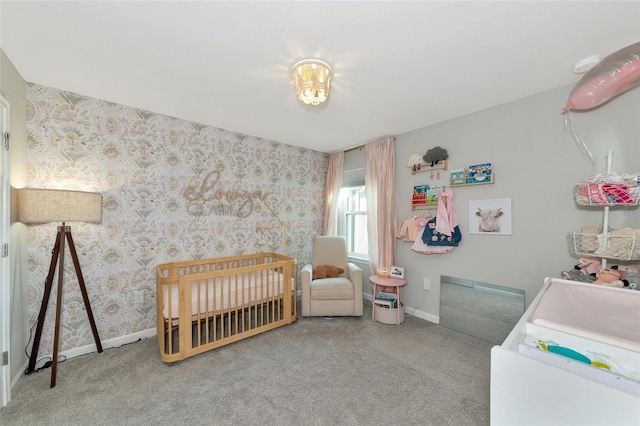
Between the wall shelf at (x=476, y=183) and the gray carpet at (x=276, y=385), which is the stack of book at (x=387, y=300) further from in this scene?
the wall shelf at (x=476, y=183)

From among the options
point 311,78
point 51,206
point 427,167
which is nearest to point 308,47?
point 311,78

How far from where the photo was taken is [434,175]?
9.42 feet

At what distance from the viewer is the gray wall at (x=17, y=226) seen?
1719mm

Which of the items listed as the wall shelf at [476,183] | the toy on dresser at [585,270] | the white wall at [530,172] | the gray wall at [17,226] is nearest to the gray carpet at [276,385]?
the gray wall at [17,226]

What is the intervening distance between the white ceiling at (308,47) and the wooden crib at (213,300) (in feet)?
5.31

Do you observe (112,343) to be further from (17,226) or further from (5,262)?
(17,226)

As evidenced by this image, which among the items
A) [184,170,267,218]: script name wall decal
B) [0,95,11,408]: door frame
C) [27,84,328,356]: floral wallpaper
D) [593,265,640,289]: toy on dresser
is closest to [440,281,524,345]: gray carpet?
[593,265,640,289]: toy on dresser

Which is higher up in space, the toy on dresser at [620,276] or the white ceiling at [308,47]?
the white ceiling at [308,47]

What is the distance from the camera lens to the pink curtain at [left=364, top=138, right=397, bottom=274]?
10.6 ft

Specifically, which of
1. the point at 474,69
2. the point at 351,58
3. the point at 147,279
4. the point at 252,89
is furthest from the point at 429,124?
the point at 147,279

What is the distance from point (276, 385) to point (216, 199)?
2.05m

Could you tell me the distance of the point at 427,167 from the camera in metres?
2.91

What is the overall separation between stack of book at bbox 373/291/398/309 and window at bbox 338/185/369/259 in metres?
1.05

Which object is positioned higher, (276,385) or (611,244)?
(611,244)
